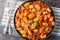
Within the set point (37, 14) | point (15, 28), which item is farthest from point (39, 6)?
point (15, 28)

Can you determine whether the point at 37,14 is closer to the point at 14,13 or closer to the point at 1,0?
the point at 14,13

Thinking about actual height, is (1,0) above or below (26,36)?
above

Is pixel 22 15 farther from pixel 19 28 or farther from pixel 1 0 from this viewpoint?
pixel 1 0

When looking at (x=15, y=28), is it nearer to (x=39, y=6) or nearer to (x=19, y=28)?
(x=19, y=28)

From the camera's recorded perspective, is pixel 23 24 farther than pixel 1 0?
No

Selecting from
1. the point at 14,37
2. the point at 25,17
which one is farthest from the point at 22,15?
the point at 14,37

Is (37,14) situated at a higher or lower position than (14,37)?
higher

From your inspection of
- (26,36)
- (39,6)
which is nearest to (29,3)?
(39,6)

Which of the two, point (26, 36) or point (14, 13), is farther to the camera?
point (14, 13)
